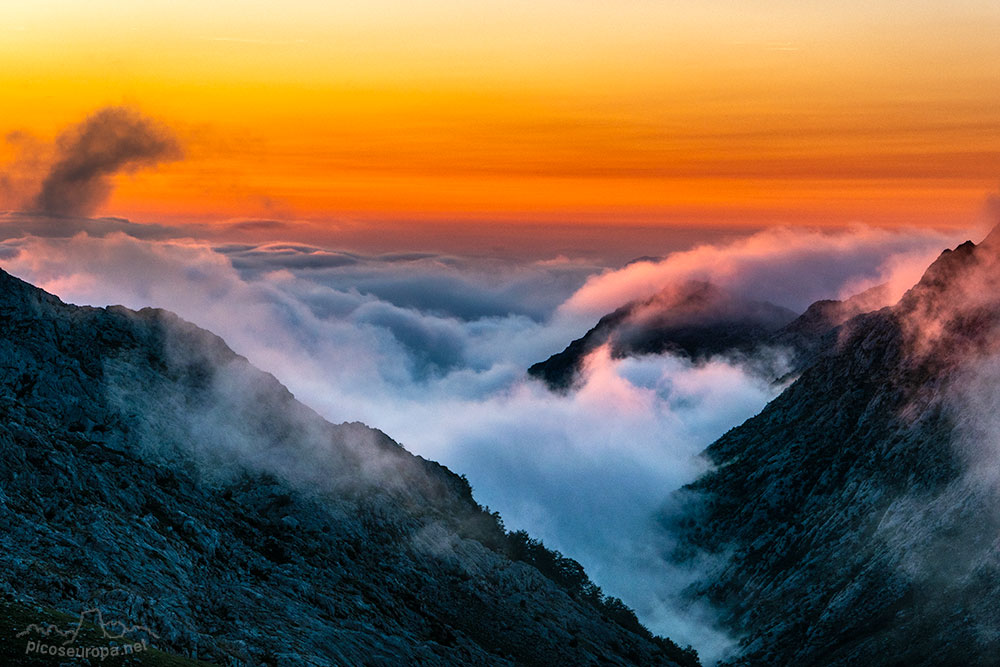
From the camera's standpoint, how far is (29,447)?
100500mm

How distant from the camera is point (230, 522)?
116 metres

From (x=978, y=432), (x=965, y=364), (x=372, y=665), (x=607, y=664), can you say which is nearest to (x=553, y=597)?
(x=607, y=664)

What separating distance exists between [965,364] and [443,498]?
4314 inches

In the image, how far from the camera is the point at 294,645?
93.7 meters

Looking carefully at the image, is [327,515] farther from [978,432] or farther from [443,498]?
[978,432]

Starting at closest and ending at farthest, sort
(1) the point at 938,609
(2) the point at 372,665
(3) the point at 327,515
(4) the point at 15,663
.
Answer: (4) the point at 15,663 → (2) the point at 372,665 → (3) the point at 327,515 → (1) the point at 938,609

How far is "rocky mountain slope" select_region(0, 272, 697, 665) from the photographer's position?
90500mm

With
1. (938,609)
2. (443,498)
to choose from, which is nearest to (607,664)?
(443,498)

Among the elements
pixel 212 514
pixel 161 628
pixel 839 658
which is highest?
pixel 212 514

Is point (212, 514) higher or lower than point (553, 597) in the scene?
higher

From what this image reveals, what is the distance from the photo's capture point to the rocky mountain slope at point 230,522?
90.5m

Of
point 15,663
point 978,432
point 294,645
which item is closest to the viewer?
point 15,663

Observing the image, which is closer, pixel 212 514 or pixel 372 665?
pixel 372 665

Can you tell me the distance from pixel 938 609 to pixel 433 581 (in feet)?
276
